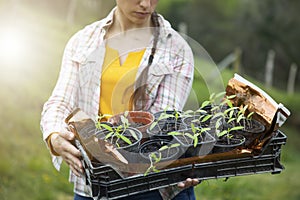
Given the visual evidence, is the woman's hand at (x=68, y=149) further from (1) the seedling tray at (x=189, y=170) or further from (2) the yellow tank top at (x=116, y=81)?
(2) the yellow tank top at (x=116, y=81)

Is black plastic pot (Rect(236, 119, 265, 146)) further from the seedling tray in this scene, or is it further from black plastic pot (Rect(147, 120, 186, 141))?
black plastic pot (Rect(147, 120, 186, 141))

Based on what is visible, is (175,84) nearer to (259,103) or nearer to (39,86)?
(259,103)

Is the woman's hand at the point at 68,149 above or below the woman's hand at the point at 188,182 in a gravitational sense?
above

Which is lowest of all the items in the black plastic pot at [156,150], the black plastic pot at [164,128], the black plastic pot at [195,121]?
the black plastic pot at [156,150]

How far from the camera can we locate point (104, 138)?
1056mm

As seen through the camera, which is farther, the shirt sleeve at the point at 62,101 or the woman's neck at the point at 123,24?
the woman's neck at the point at 123,24

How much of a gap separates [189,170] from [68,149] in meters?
0.29

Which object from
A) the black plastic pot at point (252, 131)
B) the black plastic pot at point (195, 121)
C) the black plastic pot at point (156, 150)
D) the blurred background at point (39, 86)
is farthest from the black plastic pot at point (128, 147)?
the blurred background at point (39, 86)

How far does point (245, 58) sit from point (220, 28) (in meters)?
0.41

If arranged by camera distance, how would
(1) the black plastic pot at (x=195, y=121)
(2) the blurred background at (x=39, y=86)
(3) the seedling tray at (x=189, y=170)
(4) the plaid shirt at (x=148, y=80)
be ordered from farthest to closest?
(2) the blurred background at (x=39, y=86), (4) the plaid shirt at (x=148, y=80), (1) the black plastic pot at (x=195, y=121), (3) the seedling tray at (x=189, y=170)

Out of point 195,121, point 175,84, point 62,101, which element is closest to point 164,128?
point 195,121

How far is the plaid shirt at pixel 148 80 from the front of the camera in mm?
1255

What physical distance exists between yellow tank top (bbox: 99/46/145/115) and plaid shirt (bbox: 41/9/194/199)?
2cm

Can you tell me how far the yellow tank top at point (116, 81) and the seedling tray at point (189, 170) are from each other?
0.20 metres
